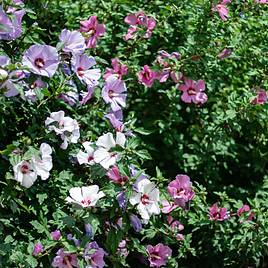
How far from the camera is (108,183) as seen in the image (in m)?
2.21

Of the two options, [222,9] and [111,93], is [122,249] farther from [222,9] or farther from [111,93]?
[222,9]

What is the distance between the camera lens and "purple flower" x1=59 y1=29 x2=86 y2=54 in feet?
7.57

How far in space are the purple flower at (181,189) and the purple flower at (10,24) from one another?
0.76m

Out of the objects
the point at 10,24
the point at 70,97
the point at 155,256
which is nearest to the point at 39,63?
the point at 10,24

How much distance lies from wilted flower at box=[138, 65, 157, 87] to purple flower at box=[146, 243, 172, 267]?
27.5 inches

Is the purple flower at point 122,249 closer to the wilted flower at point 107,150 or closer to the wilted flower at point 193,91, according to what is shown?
the wilted flower at point 107,150

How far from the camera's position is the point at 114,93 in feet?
8.28

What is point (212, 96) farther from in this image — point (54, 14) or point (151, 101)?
point (54, 14)

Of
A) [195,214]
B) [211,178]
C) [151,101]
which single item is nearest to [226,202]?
[195,214]

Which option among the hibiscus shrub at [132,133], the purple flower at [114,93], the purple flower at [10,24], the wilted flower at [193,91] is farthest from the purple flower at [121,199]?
the wilted flower at [193,91]

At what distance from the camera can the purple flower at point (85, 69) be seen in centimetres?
234

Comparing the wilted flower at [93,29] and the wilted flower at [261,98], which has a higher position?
the wilted flower at [93,29]

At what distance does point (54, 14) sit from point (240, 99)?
930 mm

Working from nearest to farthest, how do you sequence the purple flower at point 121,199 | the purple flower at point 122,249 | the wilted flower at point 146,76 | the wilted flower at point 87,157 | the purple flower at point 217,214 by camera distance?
the purple flower at point 121,199 < the wilted flower at point 87,157 < the purple flower at point 122,249 < the purple flower at point 217,214 < the wilted flower at point 146,76
